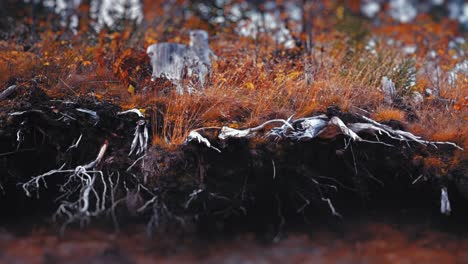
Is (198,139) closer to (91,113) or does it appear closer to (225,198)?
(225,198)

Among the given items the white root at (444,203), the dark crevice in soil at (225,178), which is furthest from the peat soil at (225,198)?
the white root at (444,203)

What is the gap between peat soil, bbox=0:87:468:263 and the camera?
4.09m

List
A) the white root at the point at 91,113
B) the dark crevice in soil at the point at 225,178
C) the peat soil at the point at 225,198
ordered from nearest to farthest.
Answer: the peat soil at the point at 225,198, the dark crevice in soil at the point at 225,178, the white root at the point at 91,113

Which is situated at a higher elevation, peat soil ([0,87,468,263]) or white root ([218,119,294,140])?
white root ([218,119,294,140])

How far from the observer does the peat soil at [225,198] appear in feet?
13.4

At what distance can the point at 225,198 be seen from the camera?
4.64m

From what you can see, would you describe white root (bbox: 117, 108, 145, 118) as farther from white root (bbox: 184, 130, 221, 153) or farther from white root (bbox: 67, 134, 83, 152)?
white root (bbox: 184, 130, 221, 153)

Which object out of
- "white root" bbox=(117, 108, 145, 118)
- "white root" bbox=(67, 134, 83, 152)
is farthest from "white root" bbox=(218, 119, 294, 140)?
"white root" bbox=(67, 134, 83, 152)

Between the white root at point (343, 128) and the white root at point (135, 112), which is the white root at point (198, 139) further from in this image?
the white root at point (343, 128)

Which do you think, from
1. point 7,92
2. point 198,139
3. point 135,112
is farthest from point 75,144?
point 198,139

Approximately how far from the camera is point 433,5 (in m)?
14.9

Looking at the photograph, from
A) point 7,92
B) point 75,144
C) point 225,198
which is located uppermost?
point 7,92

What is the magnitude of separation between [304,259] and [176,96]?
253 centimetres

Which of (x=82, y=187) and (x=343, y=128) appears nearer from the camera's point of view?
(x=82, y=187)
